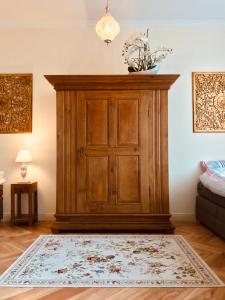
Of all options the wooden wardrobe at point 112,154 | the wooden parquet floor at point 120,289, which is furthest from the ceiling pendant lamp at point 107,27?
the wooden parquet floor at point 120,289

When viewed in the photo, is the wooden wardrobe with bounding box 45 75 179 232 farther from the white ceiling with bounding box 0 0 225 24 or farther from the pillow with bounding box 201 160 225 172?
the white ceiling with bounding box 0 0 225 24

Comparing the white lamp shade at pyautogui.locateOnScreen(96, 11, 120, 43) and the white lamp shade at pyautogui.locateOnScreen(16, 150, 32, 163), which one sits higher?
the white lamp shade at pyautogui.locateOnScreen(96, 11, 120, 43)

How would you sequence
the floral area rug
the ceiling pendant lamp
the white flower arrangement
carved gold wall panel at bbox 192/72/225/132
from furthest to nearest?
1. carved gold wall panel at bbox 192/72/225/132
2. the white flower arrangement
3. the ceiling pendant lamp
4. the floral area rug

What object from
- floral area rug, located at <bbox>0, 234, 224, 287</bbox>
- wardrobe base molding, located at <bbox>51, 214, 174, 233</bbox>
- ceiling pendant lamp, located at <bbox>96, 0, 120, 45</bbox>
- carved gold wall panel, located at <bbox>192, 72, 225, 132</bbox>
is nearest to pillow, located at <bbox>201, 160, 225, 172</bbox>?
carved gold wall panel, located at <bbox>192, 72, 225, 132</bbox>

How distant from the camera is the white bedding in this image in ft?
9.86

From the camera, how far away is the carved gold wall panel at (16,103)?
402 centimetres

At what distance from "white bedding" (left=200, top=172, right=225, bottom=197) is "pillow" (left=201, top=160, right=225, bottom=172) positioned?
15 cm

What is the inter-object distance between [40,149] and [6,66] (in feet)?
4.15

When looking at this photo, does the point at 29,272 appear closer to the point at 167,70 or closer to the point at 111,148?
the point at 111,148

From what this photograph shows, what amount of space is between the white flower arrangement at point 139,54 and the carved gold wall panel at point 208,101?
62cm

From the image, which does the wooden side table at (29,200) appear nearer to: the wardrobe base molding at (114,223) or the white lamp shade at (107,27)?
the wardrobe base molding at (114,223)

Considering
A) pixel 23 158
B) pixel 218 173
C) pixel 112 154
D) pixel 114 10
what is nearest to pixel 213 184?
pixel 218 173

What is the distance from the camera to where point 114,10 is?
3.75 m

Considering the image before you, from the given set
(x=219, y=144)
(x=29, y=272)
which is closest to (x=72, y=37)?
(x=219, y=144)
